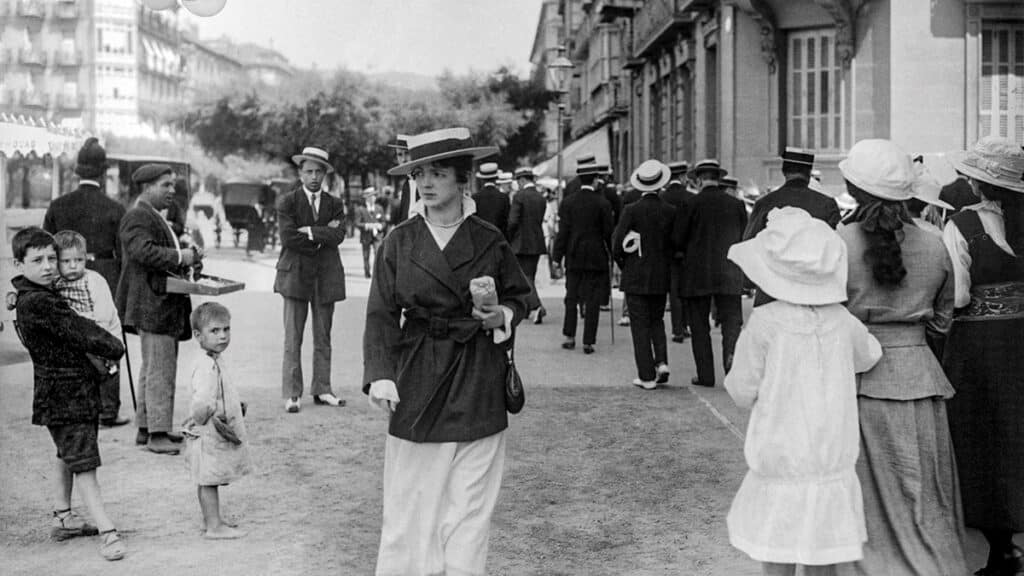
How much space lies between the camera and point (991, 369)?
5355 mm

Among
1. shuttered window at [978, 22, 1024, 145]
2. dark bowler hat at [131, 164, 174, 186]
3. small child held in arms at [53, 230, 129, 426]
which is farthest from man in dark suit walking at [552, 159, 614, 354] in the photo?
shuttered window at [978, 22, 1024, 145]

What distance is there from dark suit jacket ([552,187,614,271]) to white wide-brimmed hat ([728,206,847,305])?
881 centimetres

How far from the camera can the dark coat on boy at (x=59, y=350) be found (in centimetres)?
570

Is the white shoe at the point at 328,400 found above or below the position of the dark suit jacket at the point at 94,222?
below

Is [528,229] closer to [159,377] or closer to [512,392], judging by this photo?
[159,377]

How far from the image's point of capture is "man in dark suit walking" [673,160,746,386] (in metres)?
10.8

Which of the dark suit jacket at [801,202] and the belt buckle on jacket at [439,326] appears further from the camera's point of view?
the dark suit jacket at [801,202]

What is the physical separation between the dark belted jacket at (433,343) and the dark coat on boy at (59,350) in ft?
Answer: 5.20

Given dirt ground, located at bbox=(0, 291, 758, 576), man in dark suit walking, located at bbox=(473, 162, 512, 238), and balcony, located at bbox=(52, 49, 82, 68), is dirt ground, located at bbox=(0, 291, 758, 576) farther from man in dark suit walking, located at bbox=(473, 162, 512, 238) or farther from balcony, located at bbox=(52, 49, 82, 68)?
balcony, located at bbox=(52, 49, 82, 68)

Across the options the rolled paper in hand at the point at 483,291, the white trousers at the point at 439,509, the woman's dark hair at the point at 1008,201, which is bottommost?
the white trousers at the point at 439,509

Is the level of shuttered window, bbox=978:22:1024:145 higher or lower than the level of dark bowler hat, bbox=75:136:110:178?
higher

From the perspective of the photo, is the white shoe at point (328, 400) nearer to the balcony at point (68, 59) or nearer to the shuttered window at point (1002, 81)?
the shuttered window at point (1002, 81)

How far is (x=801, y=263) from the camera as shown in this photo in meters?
4.30

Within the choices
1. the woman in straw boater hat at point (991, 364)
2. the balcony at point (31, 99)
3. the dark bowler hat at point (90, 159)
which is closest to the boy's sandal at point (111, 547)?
the woman in straw boater hat at point (991, 364)
